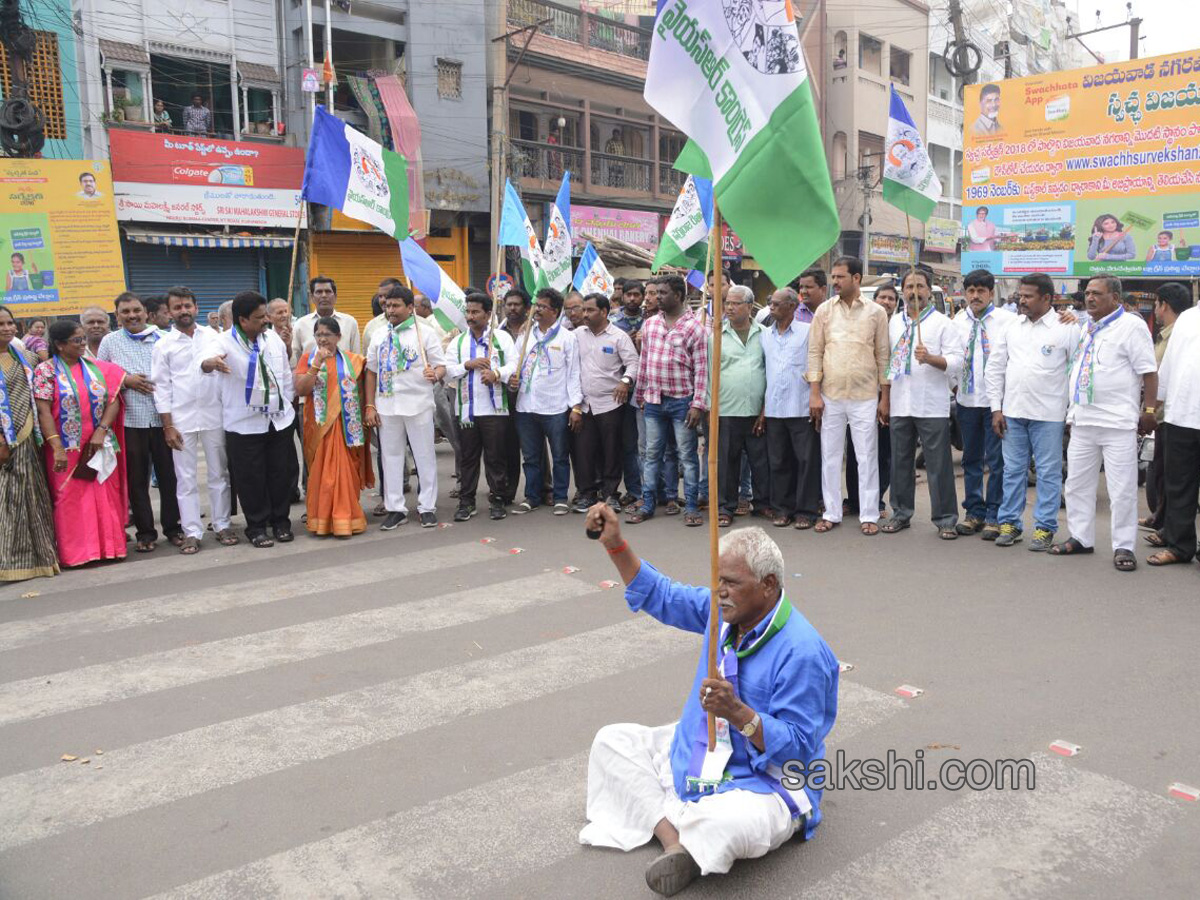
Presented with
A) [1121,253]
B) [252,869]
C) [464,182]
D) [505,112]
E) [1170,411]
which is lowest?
[252,869]

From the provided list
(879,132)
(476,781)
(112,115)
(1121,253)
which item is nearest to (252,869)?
(476,781)

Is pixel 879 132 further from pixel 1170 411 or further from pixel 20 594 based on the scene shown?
pixel 20 594

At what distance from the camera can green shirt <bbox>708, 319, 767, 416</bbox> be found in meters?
8.78

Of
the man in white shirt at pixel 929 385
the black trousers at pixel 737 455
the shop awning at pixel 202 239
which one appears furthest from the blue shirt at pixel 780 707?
the shop awning at pixel 202 239

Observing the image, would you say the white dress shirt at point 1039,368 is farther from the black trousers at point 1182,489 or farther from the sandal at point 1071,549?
the sandal at point 1071,549

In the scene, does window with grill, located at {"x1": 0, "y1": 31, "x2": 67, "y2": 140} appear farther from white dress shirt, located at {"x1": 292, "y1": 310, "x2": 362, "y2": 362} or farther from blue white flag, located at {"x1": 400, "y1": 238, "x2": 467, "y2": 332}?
blue white flag, located at {"x1": 400, "y1": 238, "x2": 467, "y2": 332}

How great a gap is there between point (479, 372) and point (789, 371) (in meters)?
2.73

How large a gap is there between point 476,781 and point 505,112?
22.8 metres

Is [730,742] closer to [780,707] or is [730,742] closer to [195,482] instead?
[780,707]

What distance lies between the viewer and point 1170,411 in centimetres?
710

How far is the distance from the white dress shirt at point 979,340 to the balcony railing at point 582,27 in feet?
65.2

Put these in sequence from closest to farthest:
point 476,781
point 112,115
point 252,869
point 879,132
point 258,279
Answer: point 252,869
point 476,781
point 112,115
point 258,279
point 879,132

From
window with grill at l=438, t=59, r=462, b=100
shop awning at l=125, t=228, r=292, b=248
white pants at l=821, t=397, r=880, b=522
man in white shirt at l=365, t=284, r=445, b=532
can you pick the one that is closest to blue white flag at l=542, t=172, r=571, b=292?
man in white shirt at l=365, t=284, r=445, b=532

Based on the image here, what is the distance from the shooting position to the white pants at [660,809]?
3191 mm
